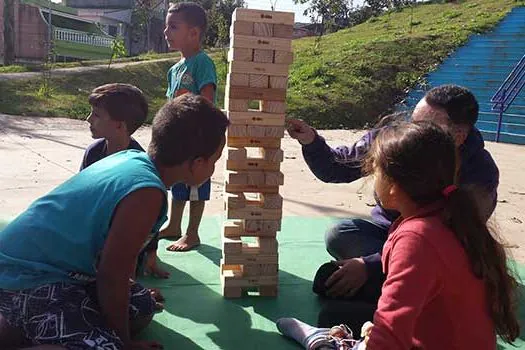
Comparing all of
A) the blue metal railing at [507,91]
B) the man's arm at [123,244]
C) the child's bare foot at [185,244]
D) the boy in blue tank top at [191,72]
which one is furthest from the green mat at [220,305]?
the blue metal railing at [507,91]

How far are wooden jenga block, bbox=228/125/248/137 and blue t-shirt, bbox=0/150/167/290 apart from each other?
0.96m

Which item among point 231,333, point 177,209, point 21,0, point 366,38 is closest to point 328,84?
point 366,38

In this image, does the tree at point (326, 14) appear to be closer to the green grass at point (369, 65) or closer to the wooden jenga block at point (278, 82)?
the green grass at point (369, 65)

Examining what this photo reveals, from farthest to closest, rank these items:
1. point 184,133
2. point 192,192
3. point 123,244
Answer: point 192,192, point 184,133, point 123,244

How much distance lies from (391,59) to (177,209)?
13305mm

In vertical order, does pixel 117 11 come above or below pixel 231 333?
above

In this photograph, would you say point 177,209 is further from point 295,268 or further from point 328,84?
point 328,84

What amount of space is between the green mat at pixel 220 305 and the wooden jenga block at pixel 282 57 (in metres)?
1.21

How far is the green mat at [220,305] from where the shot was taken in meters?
2.63

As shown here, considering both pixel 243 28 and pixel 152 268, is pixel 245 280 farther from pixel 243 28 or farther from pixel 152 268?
pixel 243 28

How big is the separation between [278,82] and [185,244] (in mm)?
1342

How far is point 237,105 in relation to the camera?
3.04 metres

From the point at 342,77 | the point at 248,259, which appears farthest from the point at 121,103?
the point at 342,77

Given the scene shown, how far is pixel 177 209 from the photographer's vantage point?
13.3 ft
